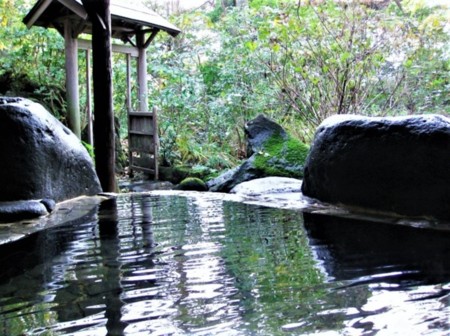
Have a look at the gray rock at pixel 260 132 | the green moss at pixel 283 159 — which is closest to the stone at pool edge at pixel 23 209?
the green moss at pixel 283 159

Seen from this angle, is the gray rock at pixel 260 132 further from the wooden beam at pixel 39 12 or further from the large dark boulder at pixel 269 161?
the wooden beam at pixel 39 12

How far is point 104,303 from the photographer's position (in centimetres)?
324

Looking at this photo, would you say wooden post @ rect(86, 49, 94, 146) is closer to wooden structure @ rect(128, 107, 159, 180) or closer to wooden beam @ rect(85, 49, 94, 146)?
wooden beam @ rect(85, 49, 94, 146)

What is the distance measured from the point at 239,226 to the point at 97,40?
387cm

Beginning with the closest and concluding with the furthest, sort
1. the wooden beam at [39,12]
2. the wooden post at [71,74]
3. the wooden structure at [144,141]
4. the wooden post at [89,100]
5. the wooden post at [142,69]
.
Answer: the wooden beam at [39,12], the wooden post at [71,74], the wooden post at [89,100], the wooden structure at [144,141], the wooden post at [142,69]

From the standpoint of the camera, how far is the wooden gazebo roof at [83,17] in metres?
9.69

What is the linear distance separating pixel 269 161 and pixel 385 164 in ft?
10.5

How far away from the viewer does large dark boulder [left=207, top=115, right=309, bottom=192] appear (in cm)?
878

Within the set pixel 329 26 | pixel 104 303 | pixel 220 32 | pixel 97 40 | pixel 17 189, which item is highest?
pixel 220 32

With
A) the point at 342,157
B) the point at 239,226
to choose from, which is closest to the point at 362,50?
the point at 342,157

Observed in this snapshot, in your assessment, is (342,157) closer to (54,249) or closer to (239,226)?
(239,226)

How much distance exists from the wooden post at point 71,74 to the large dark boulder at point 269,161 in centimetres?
308

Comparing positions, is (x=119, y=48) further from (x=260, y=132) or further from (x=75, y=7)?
(x=260, y=132)

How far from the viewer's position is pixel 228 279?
3.67 m
